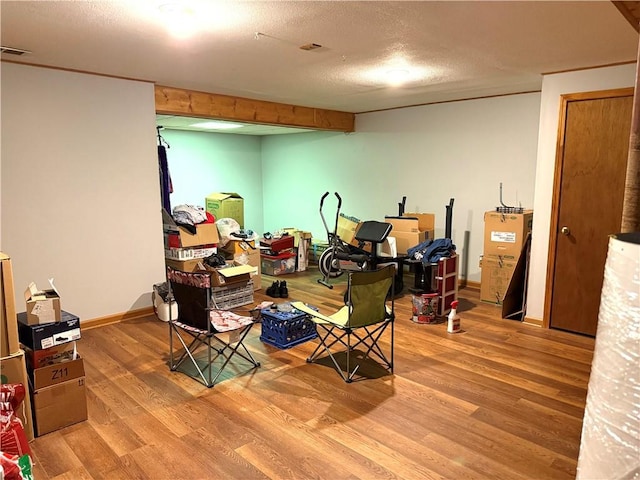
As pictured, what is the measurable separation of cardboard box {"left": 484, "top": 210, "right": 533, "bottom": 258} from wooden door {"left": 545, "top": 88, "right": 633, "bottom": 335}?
59cm

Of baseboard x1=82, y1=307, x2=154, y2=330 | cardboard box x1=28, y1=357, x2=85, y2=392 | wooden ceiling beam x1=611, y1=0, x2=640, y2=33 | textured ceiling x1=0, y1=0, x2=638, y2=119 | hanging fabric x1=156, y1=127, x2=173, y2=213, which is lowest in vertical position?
baseboard x1=82, y1=307, x2=154, y2=330

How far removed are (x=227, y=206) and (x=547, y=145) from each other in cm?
460

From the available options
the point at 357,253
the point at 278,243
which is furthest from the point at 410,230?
the point at 278,243

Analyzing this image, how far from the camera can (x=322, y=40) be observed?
3.02 metres

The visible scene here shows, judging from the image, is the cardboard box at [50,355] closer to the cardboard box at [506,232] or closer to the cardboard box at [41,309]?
the cardboard box at [41,309]

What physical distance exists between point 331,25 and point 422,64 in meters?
1.29

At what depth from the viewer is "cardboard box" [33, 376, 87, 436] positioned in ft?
8.64

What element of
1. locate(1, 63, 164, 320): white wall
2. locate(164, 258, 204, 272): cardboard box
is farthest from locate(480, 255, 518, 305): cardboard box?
locate(1, 63, 164, 320): white wall

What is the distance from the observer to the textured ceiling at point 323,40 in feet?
8.05

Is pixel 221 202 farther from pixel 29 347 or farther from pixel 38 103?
pixel 29 347

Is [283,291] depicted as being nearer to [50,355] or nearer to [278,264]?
[278,264]

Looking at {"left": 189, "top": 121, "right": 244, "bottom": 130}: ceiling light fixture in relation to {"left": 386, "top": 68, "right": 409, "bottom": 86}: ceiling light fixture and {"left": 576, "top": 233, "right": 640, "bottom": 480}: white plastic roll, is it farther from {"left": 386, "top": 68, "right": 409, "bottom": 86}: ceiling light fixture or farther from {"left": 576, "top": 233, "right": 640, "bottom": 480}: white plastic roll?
{"left": 576, "top": 233, "right": 640, "bottom": 480}: white plastic roll

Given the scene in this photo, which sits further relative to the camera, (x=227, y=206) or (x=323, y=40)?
(x=227, y=206)

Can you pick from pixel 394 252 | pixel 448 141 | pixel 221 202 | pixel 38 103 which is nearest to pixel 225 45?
pixel 38 103
